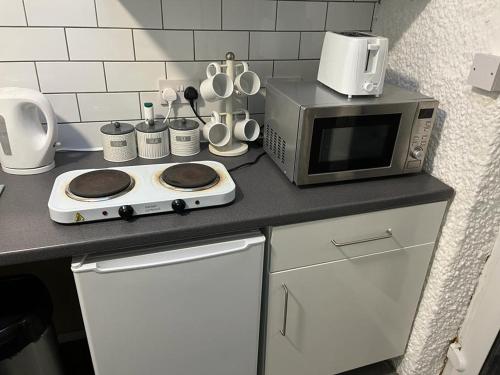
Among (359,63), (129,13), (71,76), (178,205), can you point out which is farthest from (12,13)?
(359,63)

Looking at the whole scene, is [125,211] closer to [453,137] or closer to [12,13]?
[12,13]

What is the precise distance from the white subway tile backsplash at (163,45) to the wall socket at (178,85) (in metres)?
0.08

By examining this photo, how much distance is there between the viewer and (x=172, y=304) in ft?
3.61

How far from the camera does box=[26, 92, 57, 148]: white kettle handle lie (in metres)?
1.19

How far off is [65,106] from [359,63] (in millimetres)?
978

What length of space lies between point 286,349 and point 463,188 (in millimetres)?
765

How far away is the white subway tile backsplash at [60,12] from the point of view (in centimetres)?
124

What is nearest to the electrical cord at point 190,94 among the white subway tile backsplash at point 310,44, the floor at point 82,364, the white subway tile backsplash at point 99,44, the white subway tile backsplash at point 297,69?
the white subway tile backsplash at point 99,44

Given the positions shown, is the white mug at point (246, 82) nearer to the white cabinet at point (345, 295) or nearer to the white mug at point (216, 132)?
the white mug at point (216, 132)

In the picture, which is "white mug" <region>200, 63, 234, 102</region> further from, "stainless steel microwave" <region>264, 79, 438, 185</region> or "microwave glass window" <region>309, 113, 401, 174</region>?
"microwave glass window" <region>309, 113, 401, 174</region>

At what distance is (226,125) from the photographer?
145 centimetres

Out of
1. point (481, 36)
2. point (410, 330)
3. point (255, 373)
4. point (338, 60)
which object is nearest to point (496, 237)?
point (410, 330)

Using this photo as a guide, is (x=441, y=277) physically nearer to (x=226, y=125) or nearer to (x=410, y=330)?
(x=410, y=330)

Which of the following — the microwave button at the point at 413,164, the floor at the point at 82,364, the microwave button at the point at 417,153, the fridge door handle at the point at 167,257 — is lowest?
the floor at the point at 82,364
